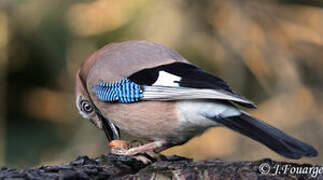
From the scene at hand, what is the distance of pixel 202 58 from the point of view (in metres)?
7.60

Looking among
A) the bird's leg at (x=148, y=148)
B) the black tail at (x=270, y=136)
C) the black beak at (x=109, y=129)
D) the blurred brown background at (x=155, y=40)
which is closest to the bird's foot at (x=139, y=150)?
the bird's leg at (x=148, y=148)

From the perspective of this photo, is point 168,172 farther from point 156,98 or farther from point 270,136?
point 156,98

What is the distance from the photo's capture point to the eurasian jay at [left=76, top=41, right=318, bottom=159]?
3.97 m

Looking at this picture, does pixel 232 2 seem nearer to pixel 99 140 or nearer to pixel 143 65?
pixel 99 140

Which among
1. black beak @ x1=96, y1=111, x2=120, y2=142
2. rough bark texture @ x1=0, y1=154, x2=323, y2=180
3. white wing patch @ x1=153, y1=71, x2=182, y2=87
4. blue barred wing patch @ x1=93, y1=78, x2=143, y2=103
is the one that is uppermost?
white wing patch @ x1=153, y1=71, x2=182, y2=87

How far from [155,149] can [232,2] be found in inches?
148

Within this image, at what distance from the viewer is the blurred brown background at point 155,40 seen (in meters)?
7.29

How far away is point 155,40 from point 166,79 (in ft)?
10.8

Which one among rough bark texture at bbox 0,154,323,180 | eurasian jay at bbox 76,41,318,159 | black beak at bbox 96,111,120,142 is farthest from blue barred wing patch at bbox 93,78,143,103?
rough bark texture at bbox 0,154,323,180

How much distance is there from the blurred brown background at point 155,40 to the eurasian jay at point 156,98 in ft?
8.57

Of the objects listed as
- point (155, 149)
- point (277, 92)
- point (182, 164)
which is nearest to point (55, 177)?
point (182, 164)

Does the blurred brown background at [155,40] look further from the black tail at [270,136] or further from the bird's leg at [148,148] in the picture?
the black tail at [270,136]

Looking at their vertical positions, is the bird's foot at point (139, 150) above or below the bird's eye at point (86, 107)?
below

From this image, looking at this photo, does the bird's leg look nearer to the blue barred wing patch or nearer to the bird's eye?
the blue barred wing patch
